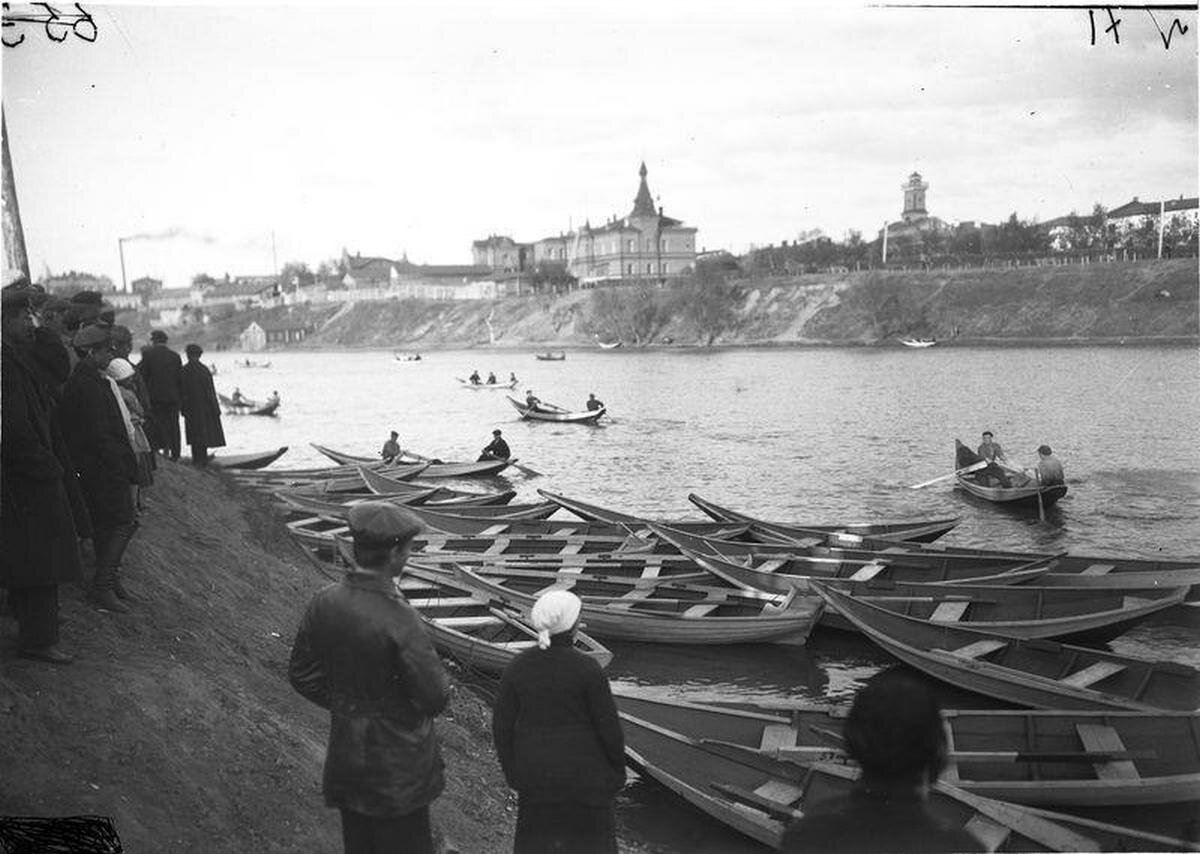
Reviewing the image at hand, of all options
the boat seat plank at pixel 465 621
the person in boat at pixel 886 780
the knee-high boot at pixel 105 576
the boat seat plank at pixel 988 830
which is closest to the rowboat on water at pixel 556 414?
the boat seat plank at pixel 465 621

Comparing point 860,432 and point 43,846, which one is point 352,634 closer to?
point 43,846

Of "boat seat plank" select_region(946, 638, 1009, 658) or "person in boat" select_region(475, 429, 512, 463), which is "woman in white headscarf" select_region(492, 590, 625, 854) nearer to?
"boat seat plank" select_region(946, 638, 1009, 658)

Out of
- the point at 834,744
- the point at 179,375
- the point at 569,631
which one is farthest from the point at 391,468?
the point at 569,631

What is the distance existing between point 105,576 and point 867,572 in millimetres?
9302

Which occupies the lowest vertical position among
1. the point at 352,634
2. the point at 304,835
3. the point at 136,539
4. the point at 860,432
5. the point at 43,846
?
the point at 860,432

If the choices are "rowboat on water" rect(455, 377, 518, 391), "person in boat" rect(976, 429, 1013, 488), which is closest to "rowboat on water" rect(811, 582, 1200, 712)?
"person in boat" rect(976, 429, 1013, 488)

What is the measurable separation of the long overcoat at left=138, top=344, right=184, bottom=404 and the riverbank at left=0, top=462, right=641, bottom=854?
14.9 feet

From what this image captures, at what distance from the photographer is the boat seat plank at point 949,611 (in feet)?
34.8

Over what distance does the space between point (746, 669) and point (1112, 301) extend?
48065 mm

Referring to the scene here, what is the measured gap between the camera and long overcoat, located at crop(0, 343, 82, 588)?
15.8ft

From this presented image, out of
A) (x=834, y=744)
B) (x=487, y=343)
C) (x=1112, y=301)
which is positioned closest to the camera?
(x=834, y=744)

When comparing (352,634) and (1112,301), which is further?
(1112,301)

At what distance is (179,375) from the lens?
→ 1215 cm

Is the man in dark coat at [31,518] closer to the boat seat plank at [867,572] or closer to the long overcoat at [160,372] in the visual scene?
the long overcoat at [160,372]
